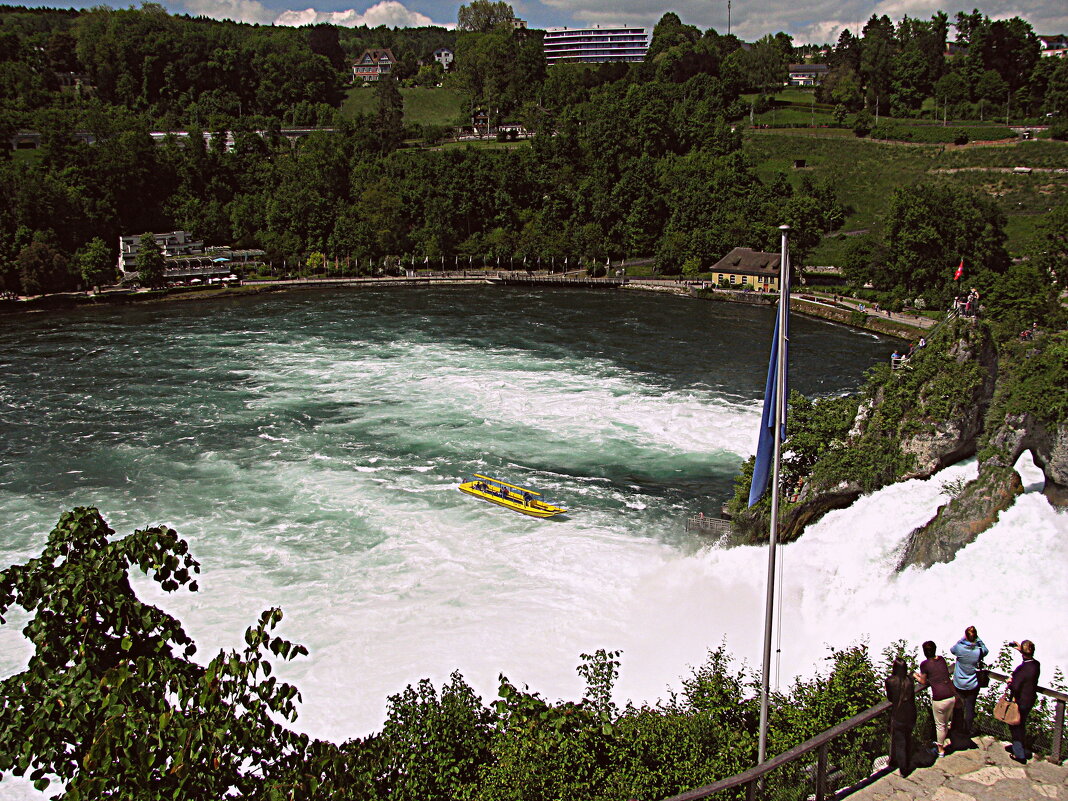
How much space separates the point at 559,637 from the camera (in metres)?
26.3

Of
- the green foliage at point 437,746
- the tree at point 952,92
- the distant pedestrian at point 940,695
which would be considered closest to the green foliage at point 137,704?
the distant pedestrian at point 940,695

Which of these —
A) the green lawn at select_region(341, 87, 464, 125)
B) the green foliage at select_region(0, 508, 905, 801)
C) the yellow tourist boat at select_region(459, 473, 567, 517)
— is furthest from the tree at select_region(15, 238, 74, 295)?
the green foliage at select_region(0, 508, 905, 801)

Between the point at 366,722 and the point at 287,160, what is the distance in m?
119

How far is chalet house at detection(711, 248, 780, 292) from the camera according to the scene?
86.4 meters

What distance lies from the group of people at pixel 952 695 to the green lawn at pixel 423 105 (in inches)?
6302

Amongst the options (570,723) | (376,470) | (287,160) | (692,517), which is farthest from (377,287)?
(570,723)

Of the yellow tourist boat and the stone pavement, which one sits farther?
the yellow tourist boat

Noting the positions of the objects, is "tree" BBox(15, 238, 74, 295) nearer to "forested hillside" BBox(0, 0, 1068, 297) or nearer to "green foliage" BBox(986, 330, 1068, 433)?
"forested hillside" BBox(0, 0, 1068, 297)

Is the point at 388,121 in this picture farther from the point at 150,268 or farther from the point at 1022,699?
the point at 1022,699

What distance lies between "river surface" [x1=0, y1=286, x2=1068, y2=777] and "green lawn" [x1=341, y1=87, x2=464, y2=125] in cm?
10732

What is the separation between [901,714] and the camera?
1181 cm

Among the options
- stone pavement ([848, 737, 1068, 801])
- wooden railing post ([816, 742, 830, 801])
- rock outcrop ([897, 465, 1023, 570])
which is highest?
wooden railing post ([816, 742, 830, 801])

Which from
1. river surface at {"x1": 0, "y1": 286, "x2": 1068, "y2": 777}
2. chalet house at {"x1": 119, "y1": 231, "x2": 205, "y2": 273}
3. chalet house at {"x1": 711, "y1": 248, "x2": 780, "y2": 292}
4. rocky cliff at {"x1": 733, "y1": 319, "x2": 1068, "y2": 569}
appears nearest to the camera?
river surface at {"x1": 0, "y1": 286, "x2": 1068, "y2": 777}

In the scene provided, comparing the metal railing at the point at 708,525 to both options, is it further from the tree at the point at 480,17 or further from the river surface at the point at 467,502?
the tree at the point at 480,17
